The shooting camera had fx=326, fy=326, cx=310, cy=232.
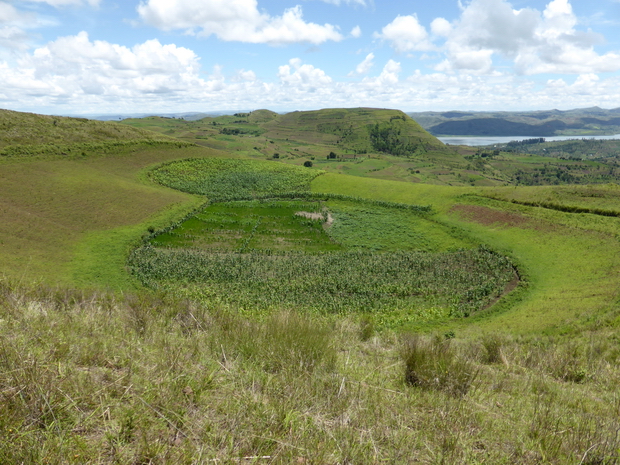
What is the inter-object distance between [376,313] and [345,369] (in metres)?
17.4

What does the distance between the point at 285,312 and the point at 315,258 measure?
2610 cm

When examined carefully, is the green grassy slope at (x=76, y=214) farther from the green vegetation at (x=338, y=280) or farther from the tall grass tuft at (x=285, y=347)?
the tall grass tuft at (x=285, y=347)

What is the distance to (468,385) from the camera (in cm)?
496

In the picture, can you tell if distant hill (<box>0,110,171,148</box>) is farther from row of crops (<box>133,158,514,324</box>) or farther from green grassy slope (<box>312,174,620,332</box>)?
green grassy slope (<box>312,174,620,332</box>)

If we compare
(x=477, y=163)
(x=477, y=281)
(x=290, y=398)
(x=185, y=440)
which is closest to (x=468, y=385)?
(x=290, y=398)

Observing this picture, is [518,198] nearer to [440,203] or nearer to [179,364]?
[440,203]

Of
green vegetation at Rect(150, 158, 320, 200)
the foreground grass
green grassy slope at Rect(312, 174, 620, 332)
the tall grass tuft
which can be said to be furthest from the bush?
green vegetation at Rect(150, 158, 320, 200)

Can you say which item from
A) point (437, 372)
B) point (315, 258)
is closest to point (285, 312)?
point (437, 372)

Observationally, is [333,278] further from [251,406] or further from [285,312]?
[251,406]

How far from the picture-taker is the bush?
4824mm

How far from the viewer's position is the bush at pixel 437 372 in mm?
4824

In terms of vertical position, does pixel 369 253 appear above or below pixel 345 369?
below

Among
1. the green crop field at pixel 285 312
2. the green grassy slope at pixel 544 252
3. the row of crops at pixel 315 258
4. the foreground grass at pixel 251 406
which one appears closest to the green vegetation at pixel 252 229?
the row of crops at pixel 315 258

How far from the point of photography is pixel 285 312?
23.9ft
